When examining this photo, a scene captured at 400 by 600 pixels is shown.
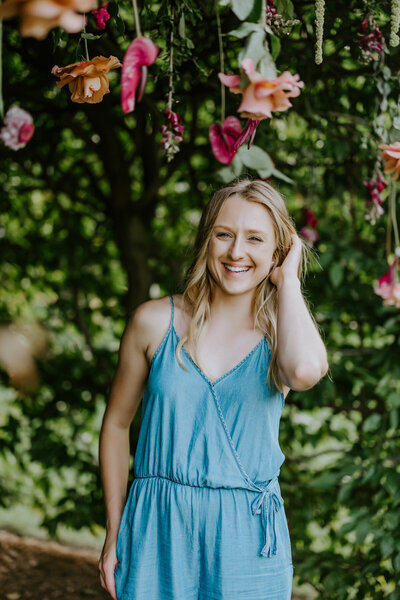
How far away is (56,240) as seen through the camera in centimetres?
359

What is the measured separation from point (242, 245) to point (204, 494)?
0.62 metres

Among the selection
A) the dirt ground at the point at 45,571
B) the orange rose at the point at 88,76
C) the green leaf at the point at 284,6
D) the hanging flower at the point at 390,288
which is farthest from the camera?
the dirt ground at the point at 45,571

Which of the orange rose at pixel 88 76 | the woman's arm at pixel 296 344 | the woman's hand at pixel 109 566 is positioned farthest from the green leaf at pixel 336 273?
the orange rose at pixel 88 76

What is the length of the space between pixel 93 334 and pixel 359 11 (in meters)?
2.17

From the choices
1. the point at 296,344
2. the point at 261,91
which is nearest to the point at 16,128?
the point at 296,344

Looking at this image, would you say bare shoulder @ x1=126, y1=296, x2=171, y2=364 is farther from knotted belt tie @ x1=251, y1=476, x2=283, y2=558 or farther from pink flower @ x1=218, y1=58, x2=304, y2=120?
pink flower @ x1=218, y1=58, x2=304, y2=120

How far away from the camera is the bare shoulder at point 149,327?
1729 millimetres

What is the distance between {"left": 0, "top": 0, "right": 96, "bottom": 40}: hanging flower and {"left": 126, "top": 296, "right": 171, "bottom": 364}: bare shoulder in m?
1.09

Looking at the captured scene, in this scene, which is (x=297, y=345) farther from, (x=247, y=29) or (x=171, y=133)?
(x=247, y=29)

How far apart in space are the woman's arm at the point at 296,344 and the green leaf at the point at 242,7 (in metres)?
0.81

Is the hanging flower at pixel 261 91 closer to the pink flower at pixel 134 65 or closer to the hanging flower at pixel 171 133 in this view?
the pink flower at pixel 134 65

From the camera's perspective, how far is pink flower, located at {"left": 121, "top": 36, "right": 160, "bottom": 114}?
2.83ft

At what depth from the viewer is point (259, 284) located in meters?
1.80

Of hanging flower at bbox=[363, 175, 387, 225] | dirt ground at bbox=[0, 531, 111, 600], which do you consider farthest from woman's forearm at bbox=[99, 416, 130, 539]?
dirt ground at bbox=[0, 531, 111, 600]
